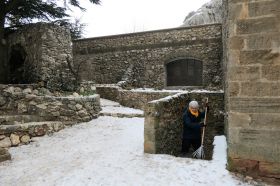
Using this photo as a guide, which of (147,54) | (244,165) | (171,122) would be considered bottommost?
(244,165)

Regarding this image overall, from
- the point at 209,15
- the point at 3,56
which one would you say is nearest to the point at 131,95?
the point at 3,56

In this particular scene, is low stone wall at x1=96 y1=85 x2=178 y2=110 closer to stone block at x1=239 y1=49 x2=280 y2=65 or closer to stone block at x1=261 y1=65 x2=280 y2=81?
stone block at x1=239 y1=49 x2=280 y2=65

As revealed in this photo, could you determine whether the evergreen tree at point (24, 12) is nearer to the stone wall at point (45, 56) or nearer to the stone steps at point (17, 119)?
the stone wall at point (45, 56)

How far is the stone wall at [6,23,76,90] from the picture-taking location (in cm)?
1029

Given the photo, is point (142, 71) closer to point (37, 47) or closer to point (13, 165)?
point (37, 47)

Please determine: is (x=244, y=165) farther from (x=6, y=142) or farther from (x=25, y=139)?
(x=6, y=142)

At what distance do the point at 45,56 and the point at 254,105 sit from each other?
7863 millimetres

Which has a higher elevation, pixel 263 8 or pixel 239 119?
pixel 263 8

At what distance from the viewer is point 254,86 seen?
434 cm

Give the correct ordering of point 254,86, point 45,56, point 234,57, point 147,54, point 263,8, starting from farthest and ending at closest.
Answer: point 147,54 → point 45,56 → point 234,57 → point 254,86 → point 263,8

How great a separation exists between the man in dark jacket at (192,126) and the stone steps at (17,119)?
4.25 m

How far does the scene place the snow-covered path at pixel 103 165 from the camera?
180 inches

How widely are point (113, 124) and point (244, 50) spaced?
529 centimetres

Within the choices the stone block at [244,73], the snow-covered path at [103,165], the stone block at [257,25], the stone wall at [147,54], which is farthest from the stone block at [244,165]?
the stone wall at [147,54]
